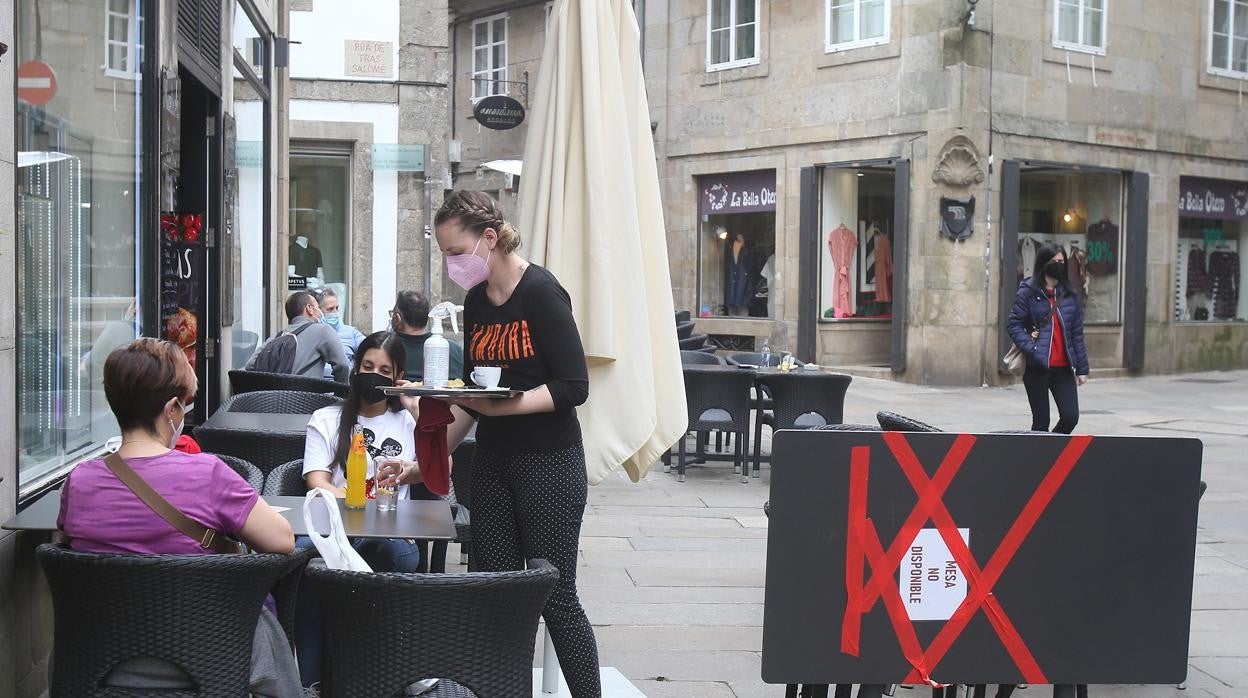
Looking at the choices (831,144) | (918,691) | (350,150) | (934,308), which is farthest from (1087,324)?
(918,691)

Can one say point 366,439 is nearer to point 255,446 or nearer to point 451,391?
point 255,446

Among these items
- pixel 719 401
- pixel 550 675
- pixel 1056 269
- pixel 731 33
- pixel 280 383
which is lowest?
pixel 550 675

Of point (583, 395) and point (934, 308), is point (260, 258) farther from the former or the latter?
point (934, 308)

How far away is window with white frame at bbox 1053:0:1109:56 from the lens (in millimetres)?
19500

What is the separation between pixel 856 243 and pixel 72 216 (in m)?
16.1

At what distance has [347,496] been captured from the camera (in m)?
4.39

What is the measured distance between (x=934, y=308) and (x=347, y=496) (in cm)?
1533

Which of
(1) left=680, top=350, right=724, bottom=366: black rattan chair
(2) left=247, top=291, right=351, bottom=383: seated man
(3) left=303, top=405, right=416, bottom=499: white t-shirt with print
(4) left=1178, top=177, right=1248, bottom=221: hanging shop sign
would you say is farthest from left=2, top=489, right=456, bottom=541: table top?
(4) left=1178, top=177, right=1248, bottom=221: hanging shop sign

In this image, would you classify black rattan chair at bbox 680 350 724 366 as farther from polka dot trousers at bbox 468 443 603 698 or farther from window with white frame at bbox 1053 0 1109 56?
window with white frame at bbox 1053 0 1109 56

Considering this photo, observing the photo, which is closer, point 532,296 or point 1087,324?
point 532,296

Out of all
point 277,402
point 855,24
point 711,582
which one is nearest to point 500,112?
point 855,24

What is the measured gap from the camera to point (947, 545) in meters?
3.95

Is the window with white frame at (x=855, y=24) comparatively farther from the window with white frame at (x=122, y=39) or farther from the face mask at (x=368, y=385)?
the face mask at (x=368, y=385)

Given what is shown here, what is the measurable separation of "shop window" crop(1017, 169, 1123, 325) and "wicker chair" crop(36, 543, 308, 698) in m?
18.6
